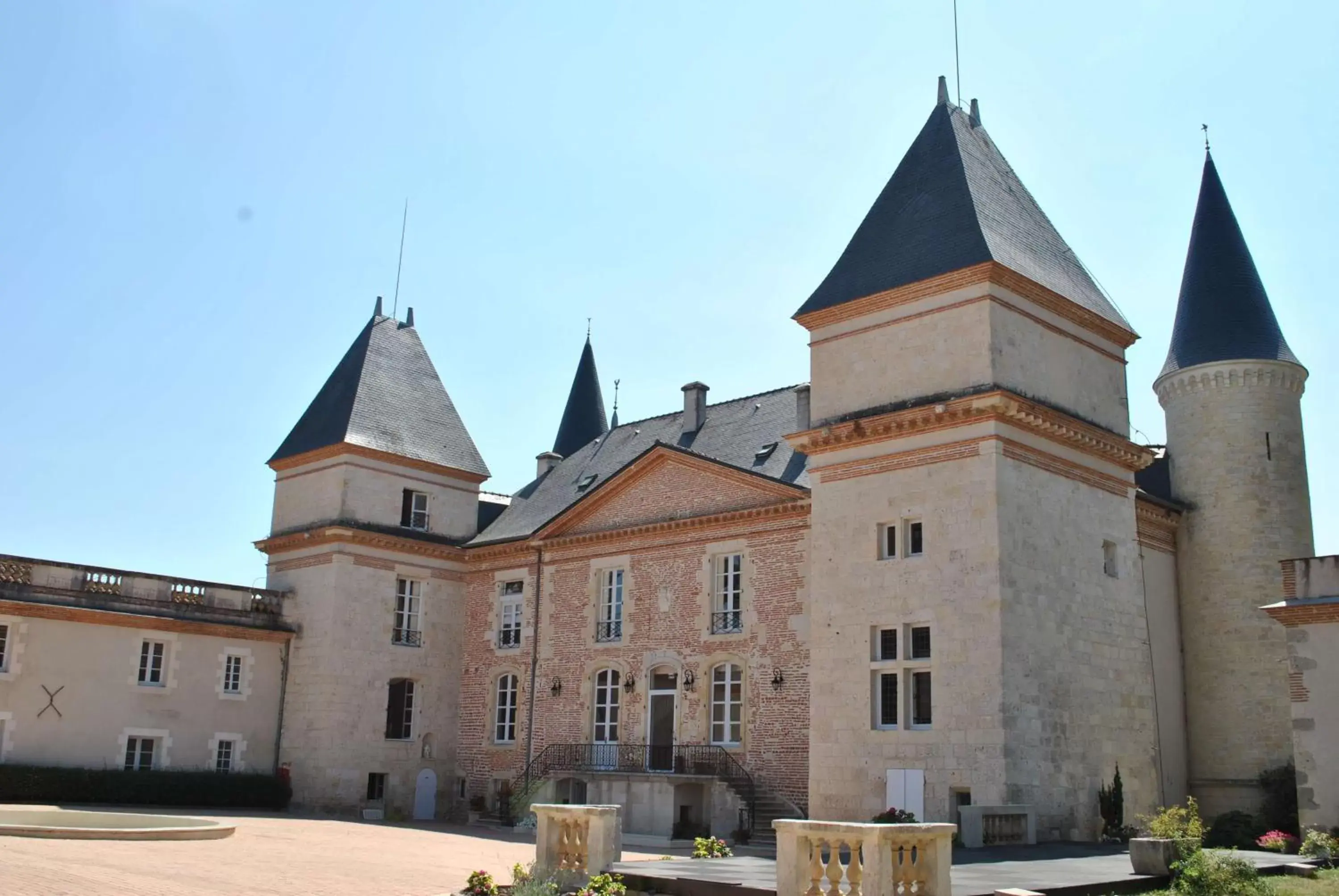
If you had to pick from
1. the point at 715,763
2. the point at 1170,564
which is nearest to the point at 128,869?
the point at 715,763

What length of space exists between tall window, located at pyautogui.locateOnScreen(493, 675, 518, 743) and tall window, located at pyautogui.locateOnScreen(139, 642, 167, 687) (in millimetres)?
7308

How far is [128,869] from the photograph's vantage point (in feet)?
41.7

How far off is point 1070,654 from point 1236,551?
700 centimetres

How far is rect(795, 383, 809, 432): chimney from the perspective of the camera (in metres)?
25.1

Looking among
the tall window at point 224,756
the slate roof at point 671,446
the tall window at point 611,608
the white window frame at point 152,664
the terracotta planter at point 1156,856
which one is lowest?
the terracotta planter at point 1156,856

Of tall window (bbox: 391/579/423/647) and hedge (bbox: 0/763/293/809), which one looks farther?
tall window (bbox: 391/579/423/647)

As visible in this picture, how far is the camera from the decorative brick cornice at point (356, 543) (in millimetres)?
28328

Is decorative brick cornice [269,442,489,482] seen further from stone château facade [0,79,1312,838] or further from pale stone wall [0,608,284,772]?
pale stone wall [0,608,284,772]

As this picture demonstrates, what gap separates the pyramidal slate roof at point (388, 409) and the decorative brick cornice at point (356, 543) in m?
2.06

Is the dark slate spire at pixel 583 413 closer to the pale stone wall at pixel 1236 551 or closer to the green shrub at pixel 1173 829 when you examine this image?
the pale stone wall at pixel 1236 551

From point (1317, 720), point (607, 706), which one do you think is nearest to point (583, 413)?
point (607, 706)

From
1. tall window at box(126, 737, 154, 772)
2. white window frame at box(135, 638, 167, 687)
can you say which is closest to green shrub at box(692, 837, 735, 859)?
tall window at box(126, 737, 154, 772)

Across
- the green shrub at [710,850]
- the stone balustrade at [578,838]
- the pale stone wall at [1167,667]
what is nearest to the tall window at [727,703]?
the pale stone wall at [1167,667]

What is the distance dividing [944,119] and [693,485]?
8.68m
